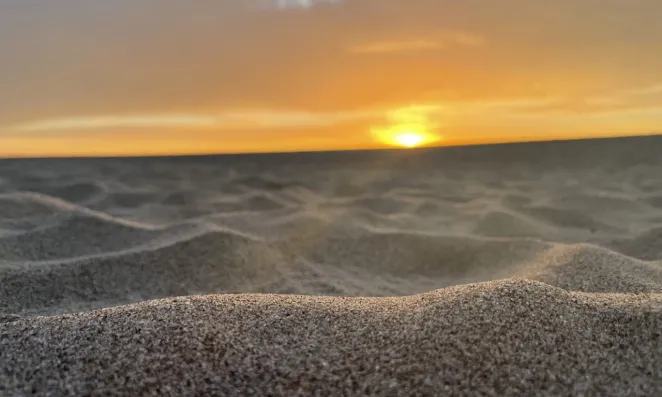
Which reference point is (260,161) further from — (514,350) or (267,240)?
(514,350)

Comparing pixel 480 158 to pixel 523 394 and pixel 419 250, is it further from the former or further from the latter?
pixel 523 394

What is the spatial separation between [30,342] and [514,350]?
608 millimetres

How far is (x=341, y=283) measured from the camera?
153 centimetres

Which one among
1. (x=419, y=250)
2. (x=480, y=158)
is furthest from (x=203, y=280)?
(x=480, y=158)

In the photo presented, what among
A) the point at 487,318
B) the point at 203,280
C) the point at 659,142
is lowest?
the point at 203,280

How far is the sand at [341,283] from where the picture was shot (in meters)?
0.67

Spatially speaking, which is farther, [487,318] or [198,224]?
[198,224]

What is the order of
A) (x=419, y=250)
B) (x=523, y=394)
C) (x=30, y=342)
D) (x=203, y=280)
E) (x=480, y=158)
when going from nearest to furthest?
1. (x=523, y=394)
2. (x=30, y=342)
3. (x=203, y=280)
4. (x=419, y=250)
5. (x=480, y=158)

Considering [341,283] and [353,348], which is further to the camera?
[341,283]

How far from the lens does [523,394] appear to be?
0.64 metres

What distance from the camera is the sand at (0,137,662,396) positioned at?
2.20 feet

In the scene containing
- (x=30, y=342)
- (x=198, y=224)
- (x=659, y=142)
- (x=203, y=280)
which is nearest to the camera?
(x=30, y=342)


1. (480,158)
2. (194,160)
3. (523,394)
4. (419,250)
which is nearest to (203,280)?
(419,250)

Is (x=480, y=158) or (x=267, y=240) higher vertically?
(x=480, y=158)
